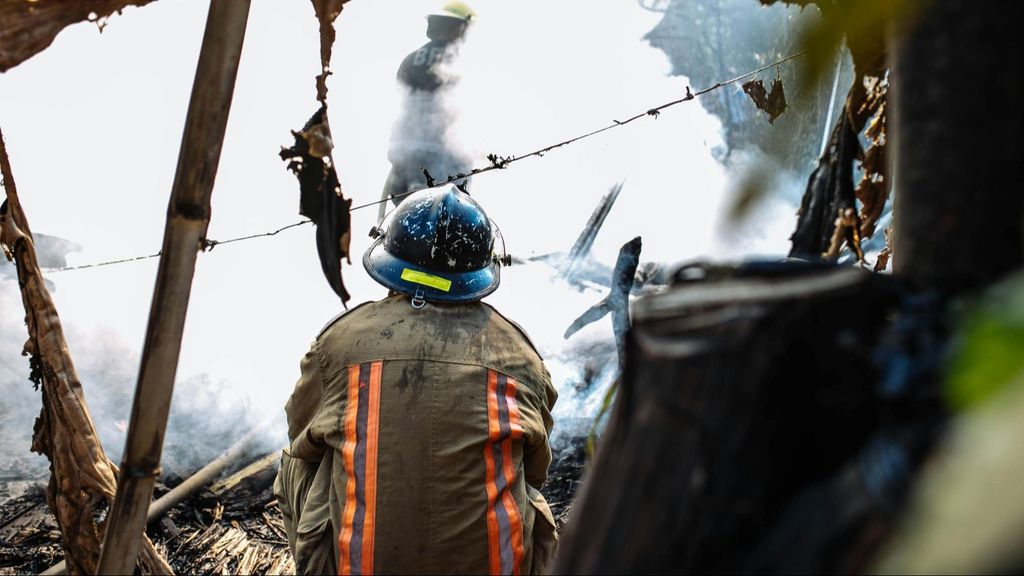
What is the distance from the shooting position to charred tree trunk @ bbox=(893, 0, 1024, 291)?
69 cm

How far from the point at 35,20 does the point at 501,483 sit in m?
2.17

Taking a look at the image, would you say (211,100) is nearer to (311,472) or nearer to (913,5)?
(913,5)

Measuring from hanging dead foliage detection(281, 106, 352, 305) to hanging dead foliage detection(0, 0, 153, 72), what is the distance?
55 cm

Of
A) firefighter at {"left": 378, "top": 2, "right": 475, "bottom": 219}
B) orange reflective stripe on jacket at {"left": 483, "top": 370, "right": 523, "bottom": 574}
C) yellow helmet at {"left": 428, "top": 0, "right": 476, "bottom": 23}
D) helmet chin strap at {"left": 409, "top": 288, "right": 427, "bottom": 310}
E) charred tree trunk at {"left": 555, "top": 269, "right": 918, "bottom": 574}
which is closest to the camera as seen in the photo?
charred tree trunk at {"left": 555, "top": 269, "right": 918, "bottom": 574}

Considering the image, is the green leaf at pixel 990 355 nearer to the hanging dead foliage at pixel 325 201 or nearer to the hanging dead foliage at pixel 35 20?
the hanging dead foliage at pixel 325 201

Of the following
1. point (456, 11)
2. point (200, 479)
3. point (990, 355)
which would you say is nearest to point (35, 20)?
point (990, 355)

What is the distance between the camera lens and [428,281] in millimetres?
3309

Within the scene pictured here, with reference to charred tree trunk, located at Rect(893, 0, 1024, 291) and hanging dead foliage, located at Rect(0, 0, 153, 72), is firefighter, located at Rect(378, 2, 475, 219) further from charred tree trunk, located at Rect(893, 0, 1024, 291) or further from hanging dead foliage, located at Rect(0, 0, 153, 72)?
charred tree trunk, located at Rect(893, 0, 1024, 291)

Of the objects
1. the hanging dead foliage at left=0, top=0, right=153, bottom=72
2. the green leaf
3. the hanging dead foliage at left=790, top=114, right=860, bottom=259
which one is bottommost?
the green leaf

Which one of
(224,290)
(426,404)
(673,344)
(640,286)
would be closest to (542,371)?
(426,404)

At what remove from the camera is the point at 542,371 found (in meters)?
3.44

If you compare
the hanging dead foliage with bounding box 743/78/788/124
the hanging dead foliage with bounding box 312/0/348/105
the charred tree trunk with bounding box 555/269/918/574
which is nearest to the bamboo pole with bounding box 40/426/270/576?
the hanging dead foliage with bounding box 312/0/348/105

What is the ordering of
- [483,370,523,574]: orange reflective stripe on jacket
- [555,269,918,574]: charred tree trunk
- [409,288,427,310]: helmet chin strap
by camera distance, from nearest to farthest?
1. [555,269,918,574]: charred tree trunk
2. [483,370,523,574]: orange reflective stripe on jacket
3. [409,288,427,310]: helmet chin strap

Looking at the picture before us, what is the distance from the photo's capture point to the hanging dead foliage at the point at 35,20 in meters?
1.73
